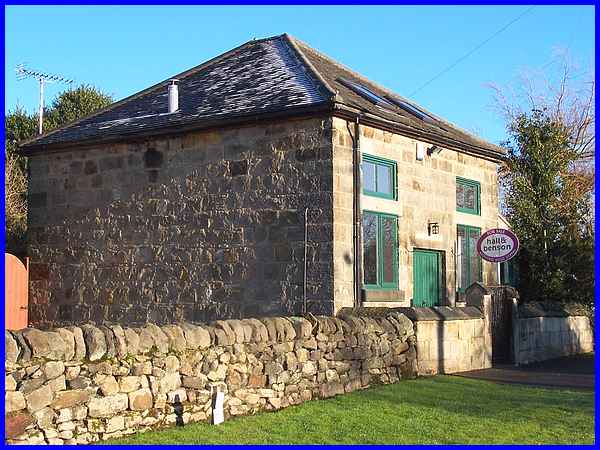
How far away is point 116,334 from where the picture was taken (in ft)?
29.7

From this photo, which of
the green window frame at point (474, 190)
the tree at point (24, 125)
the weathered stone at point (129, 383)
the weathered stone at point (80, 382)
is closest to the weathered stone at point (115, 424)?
the weathered stone at point (129, 383)

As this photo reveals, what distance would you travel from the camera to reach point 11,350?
792 centimetres

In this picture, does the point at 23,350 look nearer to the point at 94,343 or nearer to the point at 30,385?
the point at 30,385

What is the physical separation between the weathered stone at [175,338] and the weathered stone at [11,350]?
1.99 meters

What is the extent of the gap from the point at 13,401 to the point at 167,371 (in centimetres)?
199

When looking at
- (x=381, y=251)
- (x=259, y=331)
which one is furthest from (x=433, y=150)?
(x=259, y=331)

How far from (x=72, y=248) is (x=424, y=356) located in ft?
28.0

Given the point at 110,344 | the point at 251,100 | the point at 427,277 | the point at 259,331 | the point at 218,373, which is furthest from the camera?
the point at 427,277

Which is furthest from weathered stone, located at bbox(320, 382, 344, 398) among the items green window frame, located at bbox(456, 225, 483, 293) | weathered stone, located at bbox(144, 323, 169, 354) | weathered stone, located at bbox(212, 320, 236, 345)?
green window frame, located at bbox(456, 225, 483, 293)

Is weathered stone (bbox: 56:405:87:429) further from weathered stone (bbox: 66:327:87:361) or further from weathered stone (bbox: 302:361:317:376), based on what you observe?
weathered stone (bbox: 302:361:317:376)

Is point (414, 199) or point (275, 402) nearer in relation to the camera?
point (275, 402)

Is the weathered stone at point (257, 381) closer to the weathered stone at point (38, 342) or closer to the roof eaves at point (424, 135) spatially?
the weathered stone at point (38, 342)

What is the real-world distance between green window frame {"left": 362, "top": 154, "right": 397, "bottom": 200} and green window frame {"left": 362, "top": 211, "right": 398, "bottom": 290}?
392 millimetres

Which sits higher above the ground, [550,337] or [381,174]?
[381,174]
